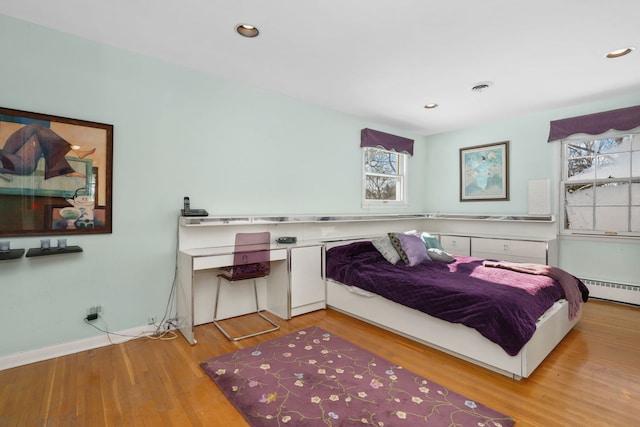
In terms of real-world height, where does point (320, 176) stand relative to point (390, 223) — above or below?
above

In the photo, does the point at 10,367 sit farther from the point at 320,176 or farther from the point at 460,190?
the point at 460,190

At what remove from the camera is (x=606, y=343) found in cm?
266

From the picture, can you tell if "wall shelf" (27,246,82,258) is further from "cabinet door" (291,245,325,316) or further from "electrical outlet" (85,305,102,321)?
"cabinet door" (291,245,325,316)

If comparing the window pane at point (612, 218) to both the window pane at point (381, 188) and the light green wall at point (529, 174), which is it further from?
the window pane at point (381, 188)

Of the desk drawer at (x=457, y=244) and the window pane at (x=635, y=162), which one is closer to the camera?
the window pane at (x=635, y=162)

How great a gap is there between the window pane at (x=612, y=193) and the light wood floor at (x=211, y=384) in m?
1.76

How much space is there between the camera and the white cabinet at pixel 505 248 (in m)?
3.93

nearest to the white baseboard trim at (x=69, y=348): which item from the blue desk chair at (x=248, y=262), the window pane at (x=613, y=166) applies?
the blue desk chair at (x=248, y=262)

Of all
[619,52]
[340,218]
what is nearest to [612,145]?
[619,52]

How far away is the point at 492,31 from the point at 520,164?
9.02ft

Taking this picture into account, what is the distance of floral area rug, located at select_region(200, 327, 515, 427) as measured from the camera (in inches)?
67.1

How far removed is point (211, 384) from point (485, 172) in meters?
4.78

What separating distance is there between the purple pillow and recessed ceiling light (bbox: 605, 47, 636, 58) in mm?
2449

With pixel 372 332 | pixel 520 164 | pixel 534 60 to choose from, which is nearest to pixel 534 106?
pixel 520 164
